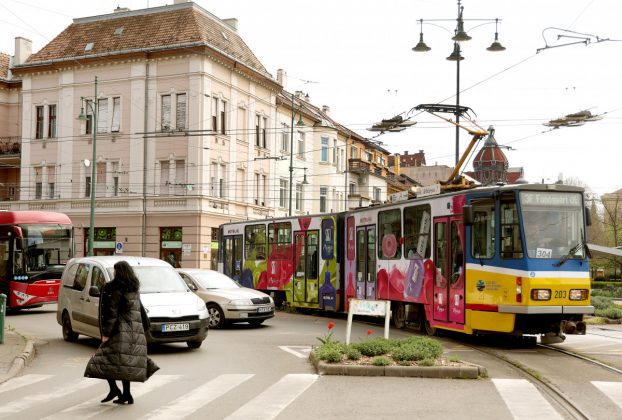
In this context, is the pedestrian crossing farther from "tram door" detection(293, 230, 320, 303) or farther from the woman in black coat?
"tram door" detection(293, 230, 320, 303)

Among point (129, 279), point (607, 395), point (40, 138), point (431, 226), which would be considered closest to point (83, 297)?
point (129, 279)

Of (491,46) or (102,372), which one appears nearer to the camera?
(102,372)

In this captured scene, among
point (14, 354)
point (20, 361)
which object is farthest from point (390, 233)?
point (20, 361)

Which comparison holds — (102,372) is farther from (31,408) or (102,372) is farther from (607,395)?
(607,395)

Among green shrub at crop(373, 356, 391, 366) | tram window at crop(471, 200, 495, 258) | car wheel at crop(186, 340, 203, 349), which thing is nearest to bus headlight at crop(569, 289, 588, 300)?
tram window at crop(471, 200, 495, 258)

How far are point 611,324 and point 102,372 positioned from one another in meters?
19.0

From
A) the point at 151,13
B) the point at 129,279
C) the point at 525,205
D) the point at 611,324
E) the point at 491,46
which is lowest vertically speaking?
the point at 611,324

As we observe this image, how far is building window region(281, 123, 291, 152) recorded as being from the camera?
5510cm

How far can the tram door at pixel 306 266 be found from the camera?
26.3 metres

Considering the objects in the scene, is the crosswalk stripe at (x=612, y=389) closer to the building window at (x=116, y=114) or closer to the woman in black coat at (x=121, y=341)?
the woman in black coat at (x=121, y=341)

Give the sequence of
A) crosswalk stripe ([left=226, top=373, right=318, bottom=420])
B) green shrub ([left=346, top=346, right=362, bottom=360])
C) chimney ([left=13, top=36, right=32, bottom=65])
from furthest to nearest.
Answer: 1. chimney ([left=13, top=36, right=32, bottom=65])
2. green shrub ([left=346, top=346, right=362, bottom=360])
3. crosswalk stripe ([left=226, top=373, right=318, bottom=420])

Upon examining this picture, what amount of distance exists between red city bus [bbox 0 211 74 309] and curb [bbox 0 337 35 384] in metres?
11.2

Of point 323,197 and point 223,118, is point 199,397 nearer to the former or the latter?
point 223,118

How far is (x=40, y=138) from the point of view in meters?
49.5
